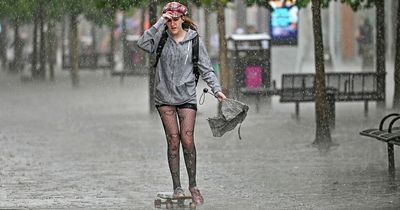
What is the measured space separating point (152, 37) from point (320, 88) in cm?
693

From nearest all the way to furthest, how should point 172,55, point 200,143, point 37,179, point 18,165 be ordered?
point 172,55, point 37,179, point 18,165, point 200,143

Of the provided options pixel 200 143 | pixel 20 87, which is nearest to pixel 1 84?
pixel 20 87

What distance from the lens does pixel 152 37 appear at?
11227mm

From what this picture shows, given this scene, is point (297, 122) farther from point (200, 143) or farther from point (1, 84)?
point (1, 84)

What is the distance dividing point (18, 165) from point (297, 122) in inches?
303

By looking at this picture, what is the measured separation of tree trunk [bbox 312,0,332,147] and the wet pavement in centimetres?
25

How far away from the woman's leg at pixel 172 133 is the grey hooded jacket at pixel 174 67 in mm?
76

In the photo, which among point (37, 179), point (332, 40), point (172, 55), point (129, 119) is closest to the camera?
point (172, 55)

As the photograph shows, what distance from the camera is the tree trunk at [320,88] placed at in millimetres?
17547

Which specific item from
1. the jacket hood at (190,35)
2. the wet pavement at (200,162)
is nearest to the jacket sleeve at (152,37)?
the jacket hood at (190,35)

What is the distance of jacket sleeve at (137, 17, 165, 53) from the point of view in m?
11.2

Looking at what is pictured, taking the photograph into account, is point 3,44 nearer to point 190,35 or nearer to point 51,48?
point 51,48

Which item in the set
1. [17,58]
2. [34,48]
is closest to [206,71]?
[34,48]

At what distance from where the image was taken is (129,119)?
23.9m
